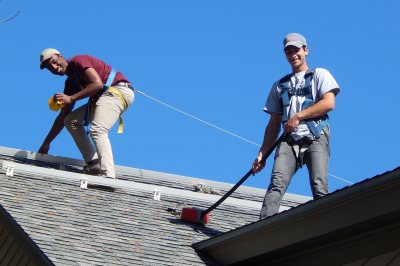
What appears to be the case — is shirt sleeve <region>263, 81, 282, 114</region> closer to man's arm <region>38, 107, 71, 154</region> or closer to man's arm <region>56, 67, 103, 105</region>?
man's arm <region>56, 67, 103, 105</region>

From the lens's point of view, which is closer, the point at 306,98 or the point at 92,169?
the point at 306,98

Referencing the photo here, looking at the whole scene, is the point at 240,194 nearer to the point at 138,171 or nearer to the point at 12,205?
the point at 138,171

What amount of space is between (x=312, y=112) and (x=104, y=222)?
164cm

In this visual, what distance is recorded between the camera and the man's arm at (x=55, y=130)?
9.66 m

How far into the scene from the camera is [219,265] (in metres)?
7.22

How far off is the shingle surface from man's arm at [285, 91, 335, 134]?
3.34ft

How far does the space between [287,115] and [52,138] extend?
2.82 metres

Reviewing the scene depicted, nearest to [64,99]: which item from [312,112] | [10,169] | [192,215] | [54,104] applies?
[54,104]

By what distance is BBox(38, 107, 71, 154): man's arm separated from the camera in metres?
9.66

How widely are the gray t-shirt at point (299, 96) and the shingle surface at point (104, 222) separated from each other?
99 cm

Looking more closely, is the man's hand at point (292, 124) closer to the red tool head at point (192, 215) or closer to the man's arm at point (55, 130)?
the red tool head at point (192, 215)

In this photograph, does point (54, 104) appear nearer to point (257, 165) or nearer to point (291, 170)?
point (257, 165)

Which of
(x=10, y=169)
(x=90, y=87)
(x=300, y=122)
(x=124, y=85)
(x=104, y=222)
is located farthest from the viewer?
(x=124, y=85)

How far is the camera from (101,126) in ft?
30.1
